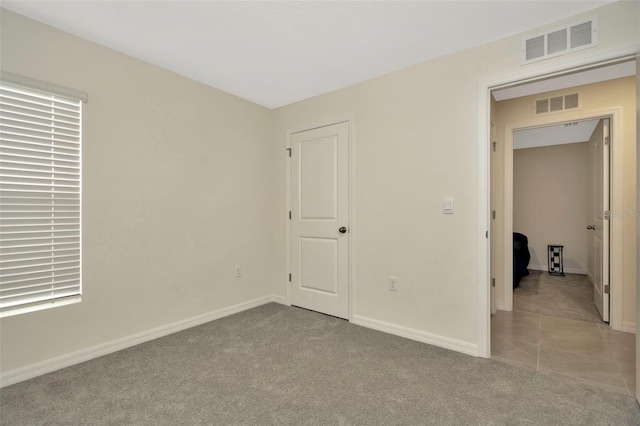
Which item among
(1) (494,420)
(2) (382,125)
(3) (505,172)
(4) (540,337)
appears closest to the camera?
(1) (494,420)

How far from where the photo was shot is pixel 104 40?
97.1 inches

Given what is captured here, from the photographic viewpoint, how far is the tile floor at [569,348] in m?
2.21

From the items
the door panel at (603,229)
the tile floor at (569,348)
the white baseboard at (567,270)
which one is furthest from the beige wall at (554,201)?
the tile floor at (569,348)

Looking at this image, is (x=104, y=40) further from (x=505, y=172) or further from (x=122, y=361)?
(x=505, y=172)

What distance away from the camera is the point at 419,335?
2799 mm

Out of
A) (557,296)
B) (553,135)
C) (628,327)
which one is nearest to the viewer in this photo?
(628,327)

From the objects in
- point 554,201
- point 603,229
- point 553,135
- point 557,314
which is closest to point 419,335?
point 557,314

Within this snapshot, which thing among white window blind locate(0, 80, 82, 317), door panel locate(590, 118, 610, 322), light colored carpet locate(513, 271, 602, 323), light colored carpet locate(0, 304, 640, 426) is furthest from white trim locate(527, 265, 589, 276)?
white window blind locate(0, 80, 82, 317)

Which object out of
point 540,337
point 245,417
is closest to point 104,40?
point 245,417

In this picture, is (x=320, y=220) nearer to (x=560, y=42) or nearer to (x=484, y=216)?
(x=484, y=216)

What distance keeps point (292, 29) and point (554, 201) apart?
6.29 metres

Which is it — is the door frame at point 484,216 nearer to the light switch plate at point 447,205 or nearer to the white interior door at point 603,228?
the light switch plate at point 447,205

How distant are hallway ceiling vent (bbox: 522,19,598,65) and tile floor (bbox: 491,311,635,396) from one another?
7.51 feet

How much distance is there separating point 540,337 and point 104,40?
180 inches
